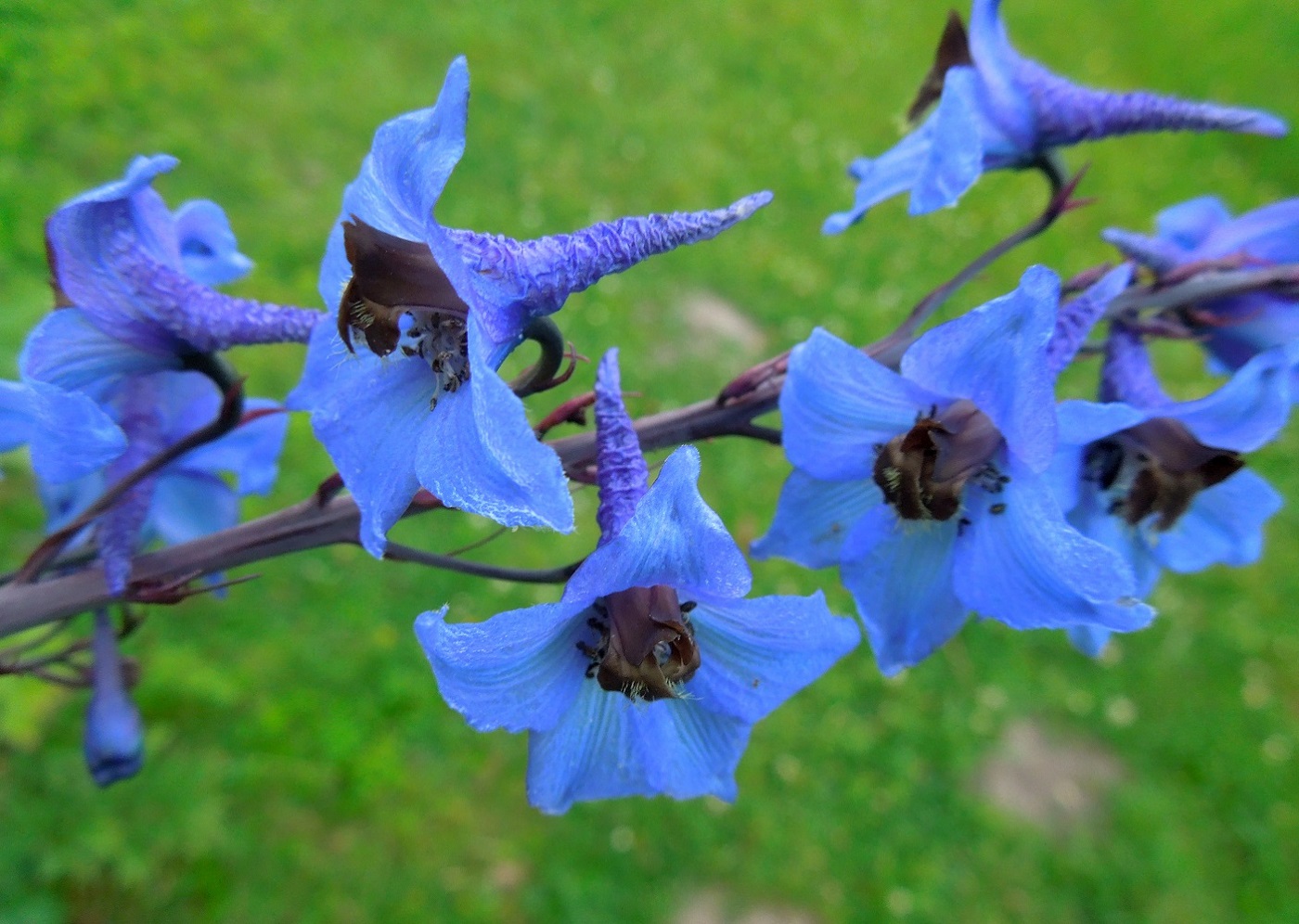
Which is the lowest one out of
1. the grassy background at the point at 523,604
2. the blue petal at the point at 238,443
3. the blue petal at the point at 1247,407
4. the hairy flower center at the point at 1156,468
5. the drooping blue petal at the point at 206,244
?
→ the grassy background at the point at 523,604

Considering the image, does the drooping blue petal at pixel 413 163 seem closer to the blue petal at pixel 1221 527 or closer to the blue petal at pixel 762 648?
the blue petal at pixel 762 648

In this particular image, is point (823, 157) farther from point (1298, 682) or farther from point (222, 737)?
point (222, 737)

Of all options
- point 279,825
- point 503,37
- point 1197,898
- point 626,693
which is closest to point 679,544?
point 626,693

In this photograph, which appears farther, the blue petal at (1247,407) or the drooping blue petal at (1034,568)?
the blue petal at (1247,407)

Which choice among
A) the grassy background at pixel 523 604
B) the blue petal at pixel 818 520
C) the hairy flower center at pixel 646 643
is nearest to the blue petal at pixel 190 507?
the grassy background at pixel 523 604

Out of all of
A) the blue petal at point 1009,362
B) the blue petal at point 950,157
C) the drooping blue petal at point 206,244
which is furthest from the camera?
the drooping blue petal at point 206,244

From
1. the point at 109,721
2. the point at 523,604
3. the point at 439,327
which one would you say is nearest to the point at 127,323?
the point at 439,327

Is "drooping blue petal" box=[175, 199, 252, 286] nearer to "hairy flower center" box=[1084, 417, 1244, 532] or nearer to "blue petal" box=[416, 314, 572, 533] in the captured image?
"blue petal" box=[416, 314, 572, 533]

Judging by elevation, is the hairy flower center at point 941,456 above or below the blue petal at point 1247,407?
above
